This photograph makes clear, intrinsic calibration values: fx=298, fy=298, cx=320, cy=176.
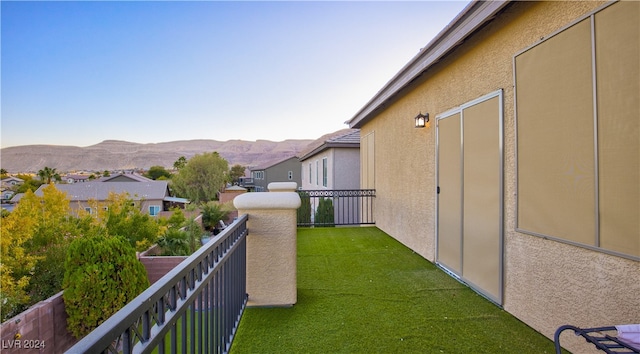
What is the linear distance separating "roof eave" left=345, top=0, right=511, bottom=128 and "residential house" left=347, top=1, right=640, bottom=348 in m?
0.02

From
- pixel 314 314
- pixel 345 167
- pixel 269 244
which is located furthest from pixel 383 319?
pixel 345 167

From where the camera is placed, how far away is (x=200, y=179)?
4572 centimetres

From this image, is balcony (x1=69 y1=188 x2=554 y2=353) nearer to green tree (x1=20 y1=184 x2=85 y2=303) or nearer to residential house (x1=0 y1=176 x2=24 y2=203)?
green tree (x1=20 y1=184 x2=85 y2=303)

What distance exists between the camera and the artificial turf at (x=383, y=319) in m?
2.42

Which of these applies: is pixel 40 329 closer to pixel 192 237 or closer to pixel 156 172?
pixel 192 237

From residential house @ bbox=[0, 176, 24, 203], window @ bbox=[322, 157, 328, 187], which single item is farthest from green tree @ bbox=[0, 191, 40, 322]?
residential house @ bbox=[0, 176, 24, 203]

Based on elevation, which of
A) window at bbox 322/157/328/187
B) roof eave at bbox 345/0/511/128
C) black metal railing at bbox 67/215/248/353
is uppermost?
roof eave at bbox 345/0/511/128

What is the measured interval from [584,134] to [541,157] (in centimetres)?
42

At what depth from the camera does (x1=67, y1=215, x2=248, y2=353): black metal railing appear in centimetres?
78

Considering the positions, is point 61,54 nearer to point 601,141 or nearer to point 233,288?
point 233,288

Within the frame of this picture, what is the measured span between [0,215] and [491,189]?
338 inches

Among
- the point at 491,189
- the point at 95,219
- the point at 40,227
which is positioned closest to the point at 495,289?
the point at 491,189

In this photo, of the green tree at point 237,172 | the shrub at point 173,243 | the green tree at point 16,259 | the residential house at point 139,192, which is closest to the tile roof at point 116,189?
the residential house at point 139,192

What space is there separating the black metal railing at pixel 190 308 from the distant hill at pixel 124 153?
45.7 metres
